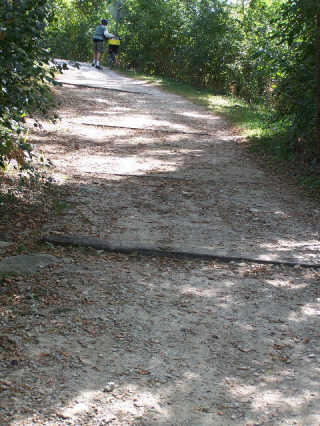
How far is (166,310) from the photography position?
12.8 ft

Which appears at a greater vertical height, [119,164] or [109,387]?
[119,164]

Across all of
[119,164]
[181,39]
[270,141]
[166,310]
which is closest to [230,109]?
[270,141]

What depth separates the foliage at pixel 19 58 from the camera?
3.90 metres

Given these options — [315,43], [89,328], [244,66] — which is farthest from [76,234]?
[244,66]

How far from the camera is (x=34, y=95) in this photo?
454cm

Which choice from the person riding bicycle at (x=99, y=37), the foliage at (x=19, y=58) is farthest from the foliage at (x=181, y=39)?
the foliage at (x=19, y=58)

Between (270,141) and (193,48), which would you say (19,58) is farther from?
(193,48)

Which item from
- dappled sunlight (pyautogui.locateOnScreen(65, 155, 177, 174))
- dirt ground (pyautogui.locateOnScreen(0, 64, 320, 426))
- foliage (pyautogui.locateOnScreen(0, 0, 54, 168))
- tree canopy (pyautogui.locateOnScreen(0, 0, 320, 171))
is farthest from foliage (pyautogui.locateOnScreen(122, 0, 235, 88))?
foliage (pyautogui.locateOnScreen(0, 0, 54, 168))

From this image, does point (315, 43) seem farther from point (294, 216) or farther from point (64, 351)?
point (64, 351)

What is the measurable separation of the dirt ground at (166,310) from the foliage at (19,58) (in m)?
1.08

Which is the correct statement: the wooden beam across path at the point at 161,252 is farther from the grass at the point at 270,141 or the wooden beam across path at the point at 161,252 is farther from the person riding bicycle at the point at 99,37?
the person riding bicycle at the point at 99,37

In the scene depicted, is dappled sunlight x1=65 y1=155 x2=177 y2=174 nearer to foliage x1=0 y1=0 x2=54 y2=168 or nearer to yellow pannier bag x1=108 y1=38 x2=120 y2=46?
foliage x1=0 y1=0 x2=54 y2=168

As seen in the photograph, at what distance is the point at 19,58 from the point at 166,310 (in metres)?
2.12

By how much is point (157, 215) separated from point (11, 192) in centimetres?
151
